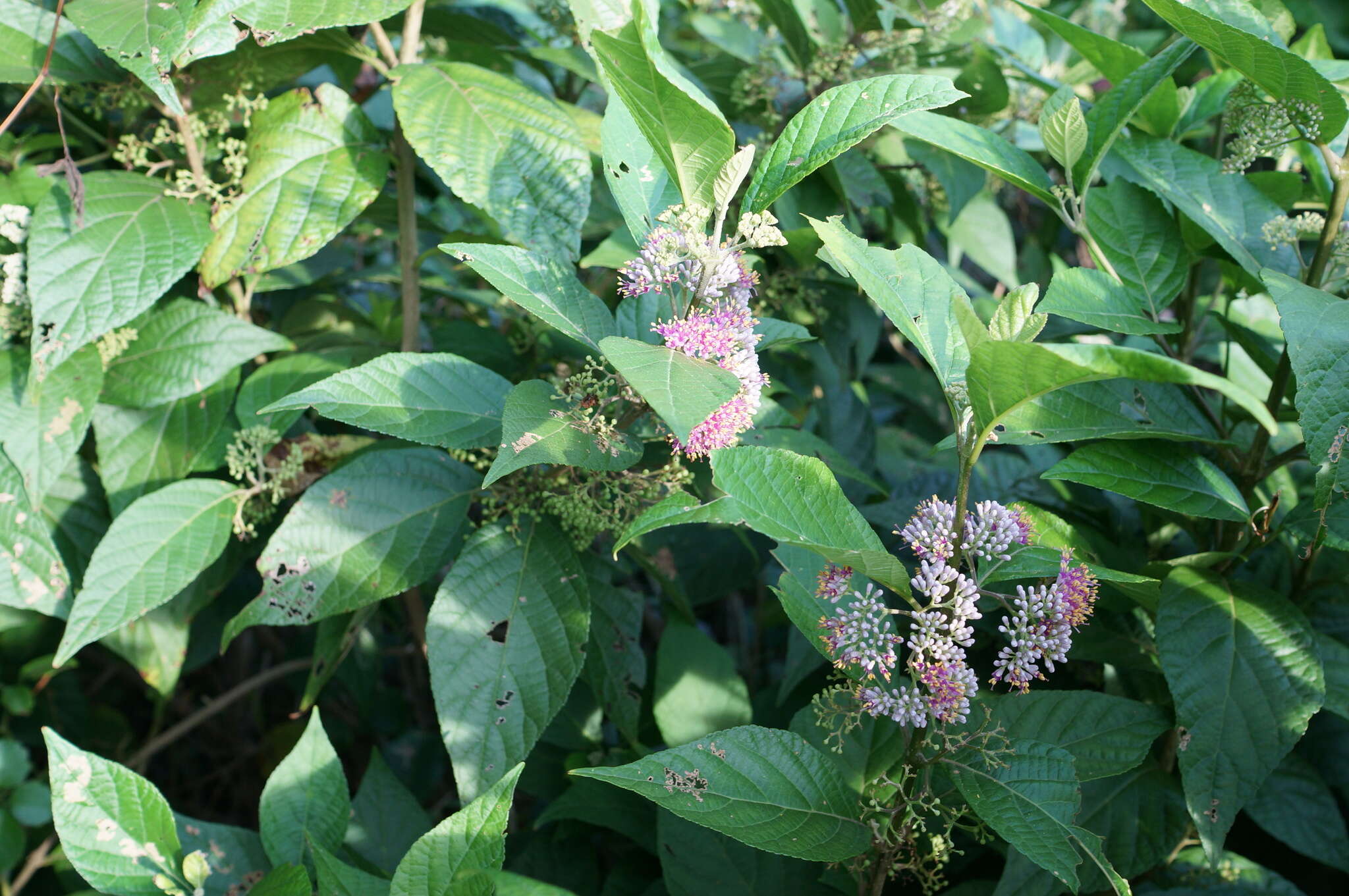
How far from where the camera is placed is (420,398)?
112cm

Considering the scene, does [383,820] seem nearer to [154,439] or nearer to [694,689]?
[694,689]

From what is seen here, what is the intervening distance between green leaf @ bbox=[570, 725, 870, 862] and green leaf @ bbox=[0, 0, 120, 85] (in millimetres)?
1328

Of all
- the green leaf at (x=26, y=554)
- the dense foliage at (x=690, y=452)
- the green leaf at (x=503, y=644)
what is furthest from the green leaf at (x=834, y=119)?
the green leaf at (x=26, y=554)

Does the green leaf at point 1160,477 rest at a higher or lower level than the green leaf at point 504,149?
lower

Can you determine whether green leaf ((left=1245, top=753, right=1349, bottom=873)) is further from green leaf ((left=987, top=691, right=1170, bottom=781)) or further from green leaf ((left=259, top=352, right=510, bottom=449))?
green leaf ((left=259, top=352, right=510, bottom=449))

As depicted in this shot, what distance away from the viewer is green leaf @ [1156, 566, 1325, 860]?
107cm

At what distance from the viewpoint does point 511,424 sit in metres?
0.97

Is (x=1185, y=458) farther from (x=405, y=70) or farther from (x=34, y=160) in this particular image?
(x=34, y=160)

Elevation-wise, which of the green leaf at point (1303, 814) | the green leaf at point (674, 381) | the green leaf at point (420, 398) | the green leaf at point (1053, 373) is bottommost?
the green leaf at point (1303, 814)

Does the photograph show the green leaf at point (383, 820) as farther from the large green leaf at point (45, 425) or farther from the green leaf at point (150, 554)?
the large green leaf at point (45, 425)

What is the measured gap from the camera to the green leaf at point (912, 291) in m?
0.93

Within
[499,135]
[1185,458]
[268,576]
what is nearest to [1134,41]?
[1185,458]

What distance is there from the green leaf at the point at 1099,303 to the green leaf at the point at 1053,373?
259 millimetres

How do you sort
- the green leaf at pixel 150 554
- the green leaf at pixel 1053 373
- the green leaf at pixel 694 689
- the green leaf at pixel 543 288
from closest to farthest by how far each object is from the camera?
the green leaf at pixel 1053 373
the green leaf at pixel 543 288
the green leaf at pixel 150 554
the green leaf at pixel 694 689
